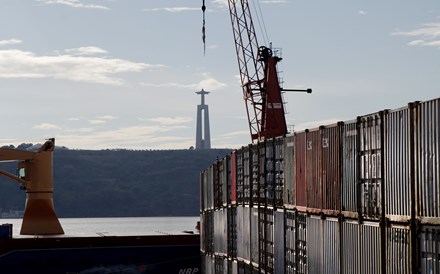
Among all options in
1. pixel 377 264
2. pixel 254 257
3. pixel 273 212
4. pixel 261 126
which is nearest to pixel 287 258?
pixel 273 212

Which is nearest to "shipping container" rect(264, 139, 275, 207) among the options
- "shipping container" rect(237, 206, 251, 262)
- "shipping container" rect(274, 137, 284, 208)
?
"shipping container" rect(274, 137, 284, 208)

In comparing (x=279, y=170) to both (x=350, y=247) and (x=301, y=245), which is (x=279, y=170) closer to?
(x=301, y=245)

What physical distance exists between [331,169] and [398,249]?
7919 mm

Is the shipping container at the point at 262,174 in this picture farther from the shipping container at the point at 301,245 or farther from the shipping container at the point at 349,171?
the shipping container at the point at 349,171

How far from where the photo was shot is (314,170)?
3631 cm

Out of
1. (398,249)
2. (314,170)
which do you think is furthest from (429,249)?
(314,170)

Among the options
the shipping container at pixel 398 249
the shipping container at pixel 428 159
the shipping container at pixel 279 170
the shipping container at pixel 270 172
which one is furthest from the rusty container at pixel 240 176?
the shipping container at pixel 428 159

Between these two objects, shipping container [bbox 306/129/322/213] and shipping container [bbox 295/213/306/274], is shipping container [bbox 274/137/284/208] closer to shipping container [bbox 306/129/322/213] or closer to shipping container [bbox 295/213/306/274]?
shipping container [bbox 295/213/306/274]

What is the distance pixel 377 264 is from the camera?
1094 inches

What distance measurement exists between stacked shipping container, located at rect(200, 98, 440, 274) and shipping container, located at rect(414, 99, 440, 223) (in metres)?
0.03

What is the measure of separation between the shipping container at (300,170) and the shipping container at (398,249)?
32.5 ft

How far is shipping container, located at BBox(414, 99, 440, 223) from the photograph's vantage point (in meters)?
24.5

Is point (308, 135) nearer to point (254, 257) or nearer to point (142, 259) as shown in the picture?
point (254, 257)

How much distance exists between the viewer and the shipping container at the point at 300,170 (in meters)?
37.5
